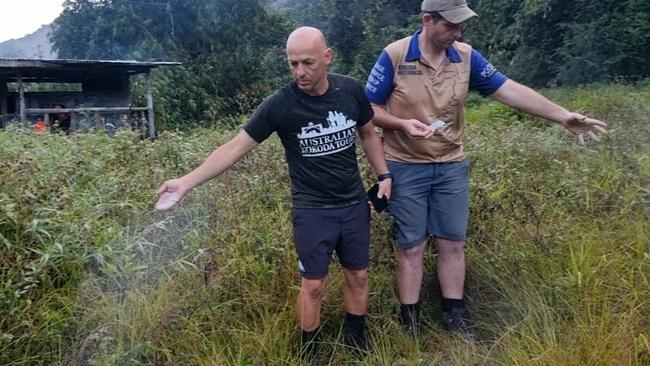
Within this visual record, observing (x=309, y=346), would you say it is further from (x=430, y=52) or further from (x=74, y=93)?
(x=74, y=93)

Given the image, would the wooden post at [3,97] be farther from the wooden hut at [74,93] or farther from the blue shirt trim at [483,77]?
the blue shirt trim at [483,77]

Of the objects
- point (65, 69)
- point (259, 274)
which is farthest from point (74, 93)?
point (259, 274)

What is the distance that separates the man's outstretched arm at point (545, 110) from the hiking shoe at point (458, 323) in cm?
110

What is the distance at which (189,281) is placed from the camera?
3395 millimetres

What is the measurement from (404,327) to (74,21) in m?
27.5

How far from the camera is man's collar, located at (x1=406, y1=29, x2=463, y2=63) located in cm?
338

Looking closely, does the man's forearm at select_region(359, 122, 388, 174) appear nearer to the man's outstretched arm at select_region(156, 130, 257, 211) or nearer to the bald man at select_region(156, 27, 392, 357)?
the bald man at select_region(156, 27, 392, 357)

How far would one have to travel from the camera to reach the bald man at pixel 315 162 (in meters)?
2.99

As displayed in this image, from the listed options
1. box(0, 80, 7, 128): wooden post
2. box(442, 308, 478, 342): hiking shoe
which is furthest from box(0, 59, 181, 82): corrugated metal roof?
box(442, 308, 478, 342): hiking shoe

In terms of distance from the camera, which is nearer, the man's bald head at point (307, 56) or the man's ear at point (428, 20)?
the man's bald head at point (307, 56)

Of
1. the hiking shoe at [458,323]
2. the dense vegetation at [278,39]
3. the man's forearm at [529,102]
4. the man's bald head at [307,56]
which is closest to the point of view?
the man's bald head at [307,56]

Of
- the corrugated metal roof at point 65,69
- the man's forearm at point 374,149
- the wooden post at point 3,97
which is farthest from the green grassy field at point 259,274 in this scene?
the wooden post at point 3,97

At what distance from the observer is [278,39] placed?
26469 millimetres

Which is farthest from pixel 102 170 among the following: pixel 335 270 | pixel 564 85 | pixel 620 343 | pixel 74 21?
pixel 74 21
